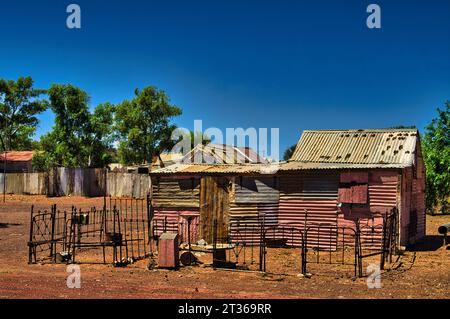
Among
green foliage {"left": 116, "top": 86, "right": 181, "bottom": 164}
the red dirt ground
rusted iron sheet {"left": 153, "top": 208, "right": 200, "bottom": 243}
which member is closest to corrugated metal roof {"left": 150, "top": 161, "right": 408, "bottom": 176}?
rusted iron sheet {"left": 153, "top": 208, "right": 200, "bottom": 243}

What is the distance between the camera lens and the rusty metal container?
17.8 metres

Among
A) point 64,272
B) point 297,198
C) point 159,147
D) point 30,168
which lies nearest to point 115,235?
point 64,272

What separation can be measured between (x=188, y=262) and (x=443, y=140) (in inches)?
1046

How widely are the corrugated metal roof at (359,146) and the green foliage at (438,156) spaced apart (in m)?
13.5

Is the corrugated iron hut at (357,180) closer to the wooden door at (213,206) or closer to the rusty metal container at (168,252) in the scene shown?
the wooden door at (213,206)

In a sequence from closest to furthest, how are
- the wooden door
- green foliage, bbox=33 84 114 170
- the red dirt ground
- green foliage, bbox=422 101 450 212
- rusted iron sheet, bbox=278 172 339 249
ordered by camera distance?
the red dirt ground, rusted iron sheet, bbox=278 172 339 249, the wooden door, green foliage, bbox=422 101 450 212, green foliage, bbox=33 84 114 170

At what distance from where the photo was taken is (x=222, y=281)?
1587 centimetres

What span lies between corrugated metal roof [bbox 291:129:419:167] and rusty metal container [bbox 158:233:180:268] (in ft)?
31.2

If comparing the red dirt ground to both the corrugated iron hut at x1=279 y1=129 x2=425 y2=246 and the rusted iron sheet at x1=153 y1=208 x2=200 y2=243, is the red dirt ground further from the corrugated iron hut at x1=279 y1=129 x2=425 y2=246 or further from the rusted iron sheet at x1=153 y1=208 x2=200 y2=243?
the rusted iron sheet at x1=153 y1=208 x2=200 y2=243

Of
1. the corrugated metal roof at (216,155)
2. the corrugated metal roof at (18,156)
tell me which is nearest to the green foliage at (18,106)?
the corrugated metal roof at (18,156)

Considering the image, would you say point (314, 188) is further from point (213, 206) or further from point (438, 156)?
point (438, 156)

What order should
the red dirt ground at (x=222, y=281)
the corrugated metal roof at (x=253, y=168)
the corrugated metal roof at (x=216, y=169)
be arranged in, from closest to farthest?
1. the red dirt ground at (x=222, y=281)
2. the corrugated metal roof at (x=253, y=168)
3. the corrugated metal roof at (x=216, y=169)

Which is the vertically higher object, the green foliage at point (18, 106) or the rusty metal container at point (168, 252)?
the green foliage at point (18, 106)

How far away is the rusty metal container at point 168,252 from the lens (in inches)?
702
